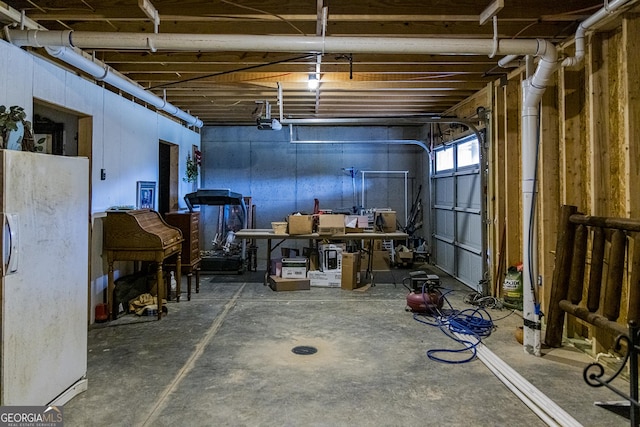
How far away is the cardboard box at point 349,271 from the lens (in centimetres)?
604

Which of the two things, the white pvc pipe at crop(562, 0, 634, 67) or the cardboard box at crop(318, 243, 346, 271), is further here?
the cardboard box at crop(318, 243, 346, 271)

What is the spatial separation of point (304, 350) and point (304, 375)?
512mm

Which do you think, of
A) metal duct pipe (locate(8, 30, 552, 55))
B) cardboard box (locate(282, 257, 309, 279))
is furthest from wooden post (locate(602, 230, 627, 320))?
cardboard box (locate(282, 257, 309, 279))

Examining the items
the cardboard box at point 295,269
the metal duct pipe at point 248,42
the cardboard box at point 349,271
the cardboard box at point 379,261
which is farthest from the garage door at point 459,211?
the metal duct pipe at point 248,42

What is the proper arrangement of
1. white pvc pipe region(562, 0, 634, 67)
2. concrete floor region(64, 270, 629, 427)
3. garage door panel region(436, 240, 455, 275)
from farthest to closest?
garage door panel region(436, 240, 455, 275), white pvc pipe region(562, 0, 634, 67), concrete floor region(64, 270, 629, 427)

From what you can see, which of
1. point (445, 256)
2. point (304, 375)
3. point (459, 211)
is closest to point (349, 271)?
point (459, 211)

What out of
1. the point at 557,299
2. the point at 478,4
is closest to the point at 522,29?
the point at 478,4

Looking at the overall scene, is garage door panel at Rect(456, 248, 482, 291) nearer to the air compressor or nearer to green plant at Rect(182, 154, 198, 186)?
the air compressor

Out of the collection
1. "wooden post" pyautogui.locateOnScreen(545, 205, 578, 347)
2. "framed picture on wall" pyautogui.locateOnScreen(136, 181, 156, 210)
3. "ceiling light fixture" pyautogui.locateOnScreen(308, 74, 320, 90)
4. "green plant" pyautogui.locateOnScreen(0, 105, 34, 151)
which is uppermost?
"ceiling light fixture" pyautogui.locateOnScreen(308, 74, 320, 90)

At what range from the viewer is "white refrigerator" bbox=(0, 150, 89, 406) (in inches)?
85.7

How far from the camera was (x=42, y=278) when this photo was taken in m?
2.44

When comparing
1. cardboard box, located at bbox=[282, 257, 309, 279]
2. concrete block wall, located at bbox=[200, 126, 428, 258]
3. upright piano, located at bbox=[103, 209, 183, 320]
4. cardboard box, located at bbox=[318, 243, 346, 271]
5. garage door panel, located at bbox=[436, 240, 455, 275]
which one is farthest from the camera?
concrete block wall, located at bbox=[200, 126, 428, 258]

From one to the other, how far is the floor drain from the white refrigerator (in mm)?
1658

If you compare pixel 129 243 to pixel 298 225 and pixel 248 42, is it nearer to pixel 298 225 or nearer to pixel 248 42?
pixel 298 225
